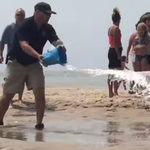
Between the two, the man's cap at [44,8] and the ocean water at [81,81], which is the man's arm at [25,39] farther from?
the ocean water at [81,81]

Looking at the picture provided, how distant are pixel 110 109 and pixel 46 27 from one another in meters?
2.33

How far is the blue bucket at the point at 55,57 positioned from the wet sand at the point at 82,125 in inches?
33.6

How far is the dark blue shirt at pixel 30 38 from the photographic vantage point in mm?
5910

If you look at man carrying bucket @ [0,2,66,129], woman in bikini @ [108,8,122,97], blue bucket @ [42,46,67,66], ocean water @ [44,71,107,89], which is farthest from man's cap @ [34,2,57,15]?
ocean water @ [44,71,107,89]

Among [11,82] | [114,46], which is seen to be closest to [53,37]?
[11,82]

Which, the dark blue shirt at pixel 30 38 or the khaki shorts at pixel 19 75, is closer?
the dark blue shirt at pixel 30 38

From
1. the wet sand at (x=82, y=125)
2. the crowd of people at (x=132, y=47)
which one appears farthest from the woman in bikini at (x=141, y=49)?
the wet sand at (x=82, y=125)

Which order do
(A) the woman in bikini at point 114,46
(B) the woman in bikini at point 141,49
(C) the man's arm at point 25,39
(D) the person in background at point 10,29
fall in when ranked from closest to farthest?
1. (C) the man's arm at point 25,39
2. (D) the person in background at point 10,29
3. (B) the woman in bikini at point 141,49
4. (A) the woman in bikini at point 114,46

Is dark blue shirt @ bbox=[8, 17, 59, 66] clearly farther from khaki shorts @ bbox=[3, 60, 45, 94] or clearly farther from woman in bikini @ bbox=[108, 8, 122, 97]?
woman in bikini @ bbox=[108, 8, 122, 97]

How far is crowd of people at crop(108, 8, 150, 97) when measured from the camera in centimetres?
842

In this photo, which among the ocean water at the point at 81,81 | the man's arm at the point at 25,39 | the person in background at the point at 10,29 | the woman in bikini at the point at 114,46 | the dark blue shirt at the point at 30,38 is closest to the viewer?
the man's arm at the point at 25,39

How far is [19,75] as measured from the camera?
612cm

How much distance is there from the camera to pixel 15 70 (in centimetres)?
611

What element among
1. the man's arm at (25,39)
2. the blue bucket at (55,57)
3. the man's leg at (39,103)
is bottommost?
the man's leg at (39,103)
